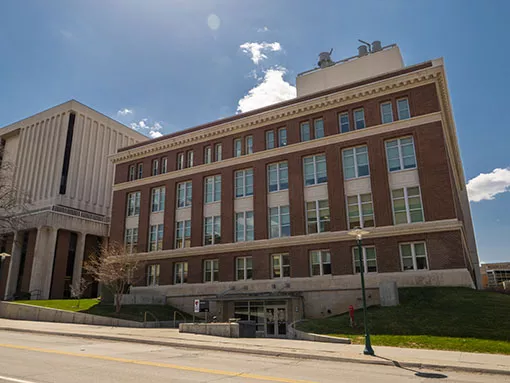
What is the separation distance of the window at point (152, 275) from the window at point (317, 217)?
56.3 ft

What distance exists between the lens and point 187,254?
37625mm

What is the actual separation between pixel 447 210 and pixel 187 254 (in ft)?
77.0

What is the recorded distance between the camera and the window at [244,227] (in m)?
35.2

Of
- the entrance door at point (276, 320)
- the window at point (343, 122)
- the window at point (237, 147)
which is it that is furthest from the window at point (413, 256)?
the window at point (237, 147)

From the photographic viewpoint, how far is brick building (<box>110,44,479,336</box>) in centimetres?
2836

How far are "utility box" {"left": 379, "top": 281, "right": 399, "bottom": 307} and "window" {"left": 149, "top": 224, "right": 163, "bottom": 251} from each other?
23.7 metres

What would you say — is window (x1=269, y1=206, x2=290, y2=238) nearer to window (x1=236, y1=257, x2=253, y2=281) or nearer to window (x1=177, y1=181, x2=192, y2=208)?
window (x1=236, y1=257, x2=253, y2=281)

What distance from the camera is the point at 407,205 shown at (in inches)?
1141

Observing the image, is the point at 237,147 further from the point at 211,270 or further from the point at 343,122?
the point at 211,270

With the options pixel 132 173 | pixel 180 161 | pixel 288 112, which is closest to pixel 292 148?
pixel 288 112

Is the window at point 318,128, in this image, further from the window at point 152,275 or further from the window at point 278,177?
the window at point 152,275

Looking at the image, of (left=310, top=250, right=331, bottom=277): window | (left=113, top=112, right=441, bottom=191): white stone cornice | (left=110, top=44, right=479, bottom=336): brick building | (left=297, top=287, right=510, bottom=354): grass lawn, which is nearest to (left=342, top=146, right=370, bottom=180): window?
(left=110, top=44, right=479, bottom=336): brick building

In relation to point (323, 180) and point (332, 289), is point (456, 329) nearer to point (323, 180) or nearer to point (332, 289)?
point (332, 289)

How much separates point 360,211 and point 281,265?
8.17 m
